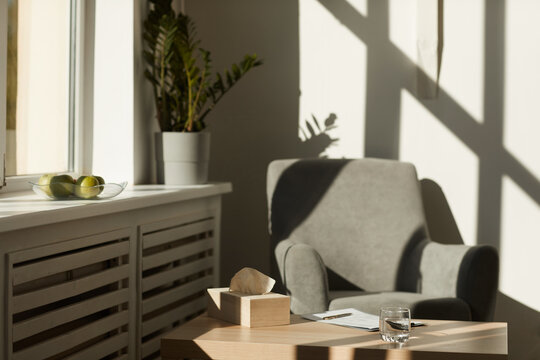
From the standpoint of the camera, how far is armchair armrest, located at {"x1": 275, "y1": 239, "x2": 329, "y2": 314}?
A: 285cm

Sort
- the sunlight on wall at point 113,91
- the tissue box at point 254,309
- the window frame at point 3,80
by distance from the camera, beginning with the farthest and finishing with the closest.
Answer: the sunlight on wall at point 113,91 < the window frame at point 3,80 < the tissue box at point 254,309

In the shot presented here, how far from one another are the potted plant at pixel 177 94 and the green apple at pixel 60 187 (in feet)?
2.57

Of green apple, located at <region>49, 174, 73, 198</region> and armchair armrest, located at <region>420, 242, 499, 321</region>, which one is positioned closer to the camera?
green apple, located at <region>49, 174, 73, 198</region>

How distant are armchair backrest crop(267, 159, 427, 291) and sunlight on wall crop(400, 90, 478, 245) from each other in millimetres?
234

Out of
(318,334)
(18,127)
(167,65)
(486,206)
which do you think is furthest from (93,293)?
(486,206)

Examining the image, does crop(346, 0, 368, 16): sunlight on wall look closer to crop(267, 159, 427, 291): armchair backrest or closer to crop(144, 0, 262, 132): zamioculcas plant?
crop(144, 0, 262, 132): zamioculcas plant

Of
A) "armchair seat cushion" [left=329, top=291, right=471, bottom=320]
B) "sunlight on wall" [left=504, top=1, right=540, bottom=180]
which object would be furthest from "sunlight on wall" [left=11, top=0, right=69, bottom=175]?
"sunlight on wall" [left=504, top=1, right=540, bottom=180]

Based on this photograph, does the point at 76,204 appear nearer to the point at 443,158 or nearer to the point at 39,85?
the point at 39,85

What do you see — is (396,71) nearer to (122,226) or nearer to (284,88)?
(284,88)

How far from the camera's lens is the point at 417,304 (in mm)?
2779

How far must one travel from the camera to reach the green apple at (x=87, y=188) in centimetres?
258

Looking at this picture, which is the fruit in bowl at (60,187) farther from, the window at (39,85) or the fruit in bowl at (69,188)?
the window at (39,85)

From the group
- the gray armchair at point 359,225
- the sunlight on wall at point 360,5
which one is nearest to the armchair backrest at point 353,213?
the gray armchair at point 359,225

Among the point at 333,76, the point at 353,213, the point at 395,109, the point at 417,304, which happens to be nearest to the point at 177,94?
the point at 333,76
